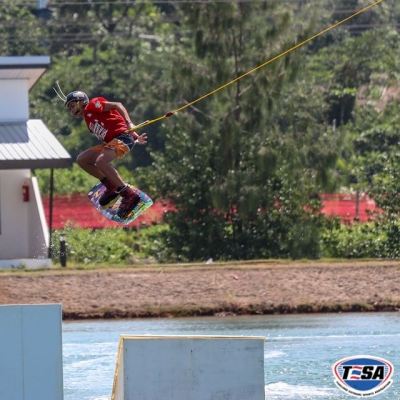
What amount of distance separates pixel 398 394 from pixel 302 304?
800cm

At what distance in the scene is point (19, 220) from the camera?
Result: 87.2 ft

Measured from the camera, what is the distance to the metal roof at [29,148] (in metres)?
25.1

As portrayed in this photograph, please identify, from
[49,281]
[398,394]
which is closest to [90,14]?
[49,281]

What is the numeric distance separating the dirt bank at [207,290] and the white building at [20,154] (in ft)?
11.0

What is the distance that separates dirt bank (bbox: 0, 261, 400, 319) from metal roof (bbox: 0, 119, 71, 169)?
9.81 feet

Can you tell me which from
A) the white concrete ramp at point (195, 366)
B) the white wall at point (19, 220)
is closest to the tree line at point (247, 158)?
the white wall at point (19, 220)

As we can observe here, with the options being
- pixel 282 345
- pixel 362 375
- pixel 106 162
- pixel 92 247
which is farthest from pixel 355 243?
pixel 362 375

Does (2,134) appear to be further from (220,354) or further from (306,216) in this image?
(220,354)

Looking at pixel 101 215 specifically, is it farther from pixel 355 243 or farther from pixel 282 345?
pixel 282 345

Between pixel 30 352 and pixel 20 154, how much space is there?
1572 cm

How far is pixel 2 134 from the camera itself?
86.3 ft

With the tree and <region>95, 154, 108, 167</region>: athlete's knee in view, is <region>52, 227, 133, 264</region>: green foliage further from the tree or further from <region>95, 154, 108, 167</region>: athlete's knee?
<region>95, 154, 108, 167</region>: athlete's knee

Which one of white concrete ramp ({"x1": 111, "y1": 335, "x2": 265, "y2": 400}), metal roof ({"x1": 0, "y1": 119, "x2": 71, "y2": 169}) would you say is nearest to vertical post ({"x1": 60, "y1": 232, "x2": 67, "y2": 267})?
metal roof ({"x1": 0, "y1": 119, "x2": 71, "y2": 169})

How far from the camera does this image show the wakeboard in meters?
13.4
